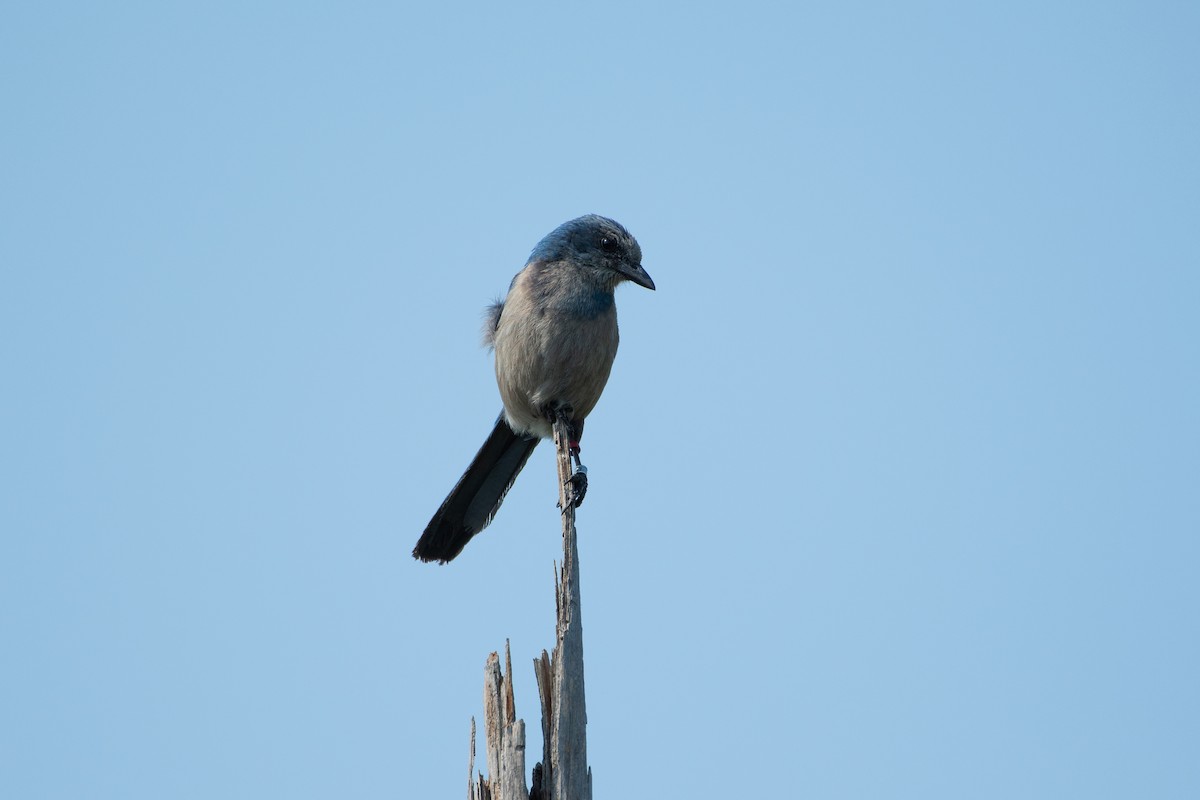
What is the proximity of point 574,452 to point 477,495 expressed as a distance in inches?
52.4

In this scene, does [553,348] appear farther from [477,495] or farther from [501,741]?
[501,741]

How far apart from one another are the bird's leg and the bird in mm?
10

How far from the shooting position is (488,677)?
5.13 m

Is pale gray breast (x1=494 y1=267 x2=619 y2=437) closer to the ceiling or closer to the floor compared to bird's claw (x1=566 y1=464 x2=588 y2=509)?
closer to the ceiling

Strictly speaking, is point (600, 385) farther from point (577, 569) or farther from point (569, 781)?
point (569, 781)

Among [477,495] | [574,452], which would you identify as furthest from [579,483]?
[477,495]

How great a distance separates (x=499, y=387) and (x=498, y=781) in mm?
3389

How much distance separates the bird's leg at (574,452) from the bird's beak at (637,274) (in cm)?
92

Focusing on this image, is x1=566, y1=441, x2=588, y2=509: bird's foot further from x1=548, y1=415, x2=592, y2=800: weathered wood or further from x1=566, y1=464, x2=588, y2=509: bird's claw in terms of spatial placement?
x1=548, y1=415, x2=592, y2=800: weathered wood

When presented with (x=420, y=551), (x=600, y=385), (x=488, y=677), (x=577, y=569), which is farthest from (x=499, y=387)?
(x=488, y=677)

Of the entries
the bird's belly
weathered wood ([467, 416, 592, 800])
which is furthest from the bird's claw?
weathered wood ([467, 416, 592, 800])

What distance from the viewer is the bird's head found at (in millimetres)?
7762

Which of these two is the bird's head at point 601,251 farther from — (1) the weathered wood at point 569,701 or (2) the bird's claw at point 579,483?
(1) the weathered wood at point 569,701

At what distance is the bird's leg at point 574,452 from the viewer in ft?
21.2
